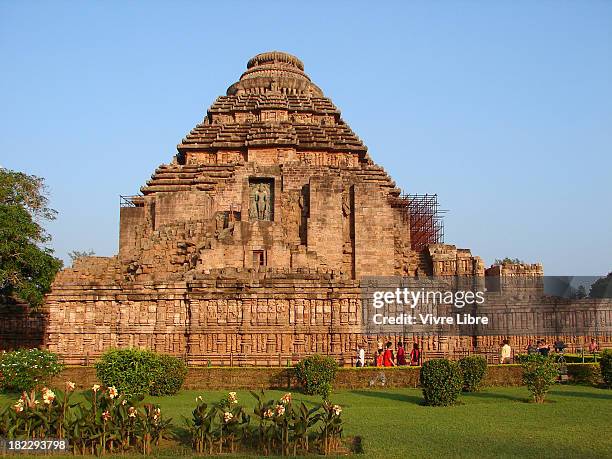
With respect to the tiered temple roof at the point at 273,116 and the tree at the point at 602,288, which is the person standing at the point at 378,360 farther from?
the tiered temple roof at the point at 273,116

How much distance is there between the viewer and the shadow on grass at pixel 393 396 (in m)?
15.8

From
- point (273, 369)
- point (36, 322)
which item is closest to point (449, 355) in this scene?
point (273, 369)

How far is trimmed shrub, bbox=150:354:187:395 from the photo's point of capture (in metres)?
16.5

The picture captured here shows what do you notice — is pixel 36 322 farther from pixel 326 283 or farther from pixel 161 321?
pixel 326 283

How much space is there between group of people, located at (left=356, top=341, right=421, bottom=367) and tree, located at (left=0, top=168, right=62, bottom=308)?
555 inches

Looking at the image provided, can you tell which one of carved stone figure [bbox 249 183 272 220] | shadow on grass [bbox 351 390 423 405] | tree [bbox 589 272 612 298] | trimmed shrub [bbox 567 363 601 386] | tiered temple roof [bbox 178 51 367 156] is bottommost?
shadow on grass [bbox 351 390 423 405]

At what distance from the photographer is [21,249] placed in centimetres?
2705

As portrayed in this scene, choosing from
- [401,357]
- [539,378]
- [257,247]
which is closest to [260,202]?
[257,247]

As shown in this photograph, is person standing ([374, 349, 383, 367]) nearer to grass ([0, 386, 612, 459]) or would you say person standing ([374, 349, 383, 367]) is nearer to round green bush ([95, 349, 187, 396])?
grass ([0, 386, 612, 459])

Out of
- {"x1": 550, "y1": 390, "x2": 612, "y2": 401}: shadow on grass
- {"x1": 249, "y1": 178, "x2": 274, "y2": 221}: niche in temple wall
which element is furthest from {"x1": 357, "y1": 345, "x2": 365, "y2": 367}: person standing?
{"x1": 249, "y1": 178, "x2": 274, "y2": 221}: niche in temple wall

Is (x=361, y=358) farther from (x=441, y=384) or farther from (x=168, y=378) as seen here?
(x=168, y=378)

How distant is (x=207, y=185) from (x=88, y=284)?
36.2 feet

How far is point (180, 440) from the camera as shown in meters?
11.0

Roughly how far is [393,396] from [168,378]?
222 inches
